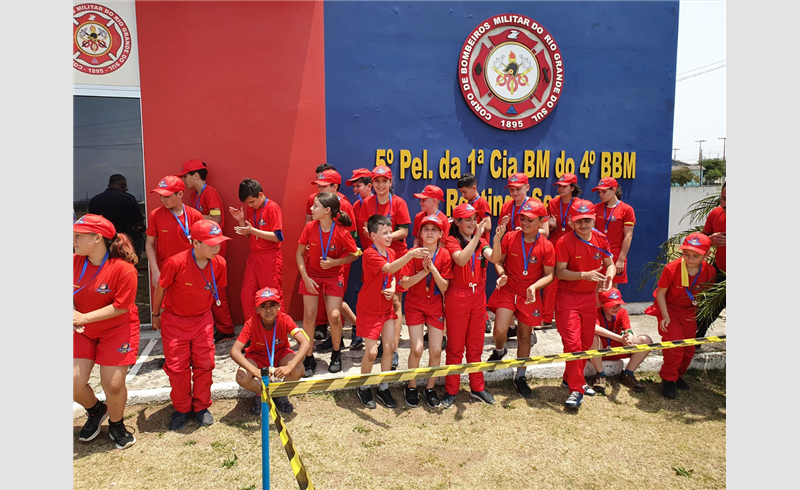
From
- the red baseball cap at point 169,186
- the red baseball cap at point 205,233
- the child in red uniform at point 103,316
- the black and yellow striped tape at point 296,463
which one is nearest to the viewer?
the black and yellow striped tape at point 296,463

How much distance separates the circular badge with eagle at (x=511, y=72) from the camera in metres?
6.76

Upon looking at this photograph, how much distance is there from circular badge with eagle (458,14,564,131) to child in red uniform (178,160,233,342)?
→ 376 cm

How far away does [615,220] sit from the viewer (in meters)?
6.17

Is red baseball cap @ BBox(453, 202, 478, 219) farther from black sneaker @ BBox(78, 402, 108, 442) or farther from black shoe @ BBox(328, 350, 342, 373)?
black sneaker @ BBox(78, 402, 108, 442)

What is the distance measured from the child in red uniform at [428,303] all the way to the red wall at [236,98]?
2553 millimetres

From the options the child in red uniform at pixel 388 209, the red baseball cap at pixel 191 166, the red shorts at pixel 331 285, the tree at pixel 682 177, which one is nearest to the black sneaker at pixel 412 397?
the child in red uniform at pixel 388 209

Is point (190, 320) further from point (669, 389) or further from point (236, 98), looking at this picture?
point (669, 389)

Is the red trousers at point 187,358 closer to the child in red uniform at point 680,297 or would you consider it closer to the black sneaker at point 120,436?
the black sneaker at point 120,436

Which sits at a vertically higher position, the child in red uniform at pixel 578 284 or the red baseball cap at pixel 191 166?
the red baseball cap at pixel 191 166

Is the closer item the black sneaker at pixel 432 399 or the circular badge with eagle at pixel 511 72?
the black sneaker at pixel 432 399

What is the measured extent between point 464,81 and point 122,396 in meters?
5.64

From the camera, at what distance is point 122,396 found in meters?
3.87

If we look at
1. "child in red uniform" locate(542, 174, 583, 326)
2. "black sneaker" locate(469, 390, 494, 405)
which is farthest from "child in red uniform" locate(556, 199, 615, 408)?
"child in red uniform" locate(542, 174, 583, 326)

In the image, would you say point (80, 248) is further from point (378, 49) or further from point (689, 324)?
point (689, 324)
